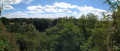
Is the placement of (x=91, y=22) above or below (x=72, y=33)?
above

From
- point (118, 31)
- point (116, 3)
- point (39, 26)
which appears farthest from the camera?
point (39, 26)

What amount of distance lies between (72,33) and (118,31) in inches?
390

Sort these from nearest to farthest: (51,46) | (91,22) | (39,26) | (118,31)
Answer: (118,31), (51,46), (91,22), (39,26)

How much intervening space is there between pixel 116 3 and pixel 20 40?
46.6 ft

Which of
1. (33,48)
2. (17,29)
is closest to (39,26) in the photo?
(17,29)

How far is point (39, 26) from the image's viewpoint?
4159cm

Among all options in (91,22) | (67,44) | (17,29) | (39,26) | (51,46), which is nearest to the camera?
(67,44)

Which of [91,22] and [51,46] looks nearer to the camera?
[51,46]

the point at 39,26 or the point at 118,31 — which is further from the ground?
the point at 118,31

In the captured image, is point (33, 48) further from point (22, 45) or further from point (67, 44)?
point (67, 44)

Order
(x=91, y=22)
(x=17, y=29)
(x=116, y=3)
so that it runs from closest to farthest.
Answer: (x=116, y=3)
(x=91, y=22)
(x=17, y=29)

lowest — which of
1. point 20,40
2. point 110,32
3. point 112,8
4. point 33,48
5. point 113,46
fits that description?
point 33,48

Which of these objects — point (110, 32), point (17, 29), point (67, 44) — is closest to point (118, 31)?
point (110, 32)

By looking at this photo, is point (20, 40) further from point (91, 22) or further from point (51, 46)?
point (91, 22)
